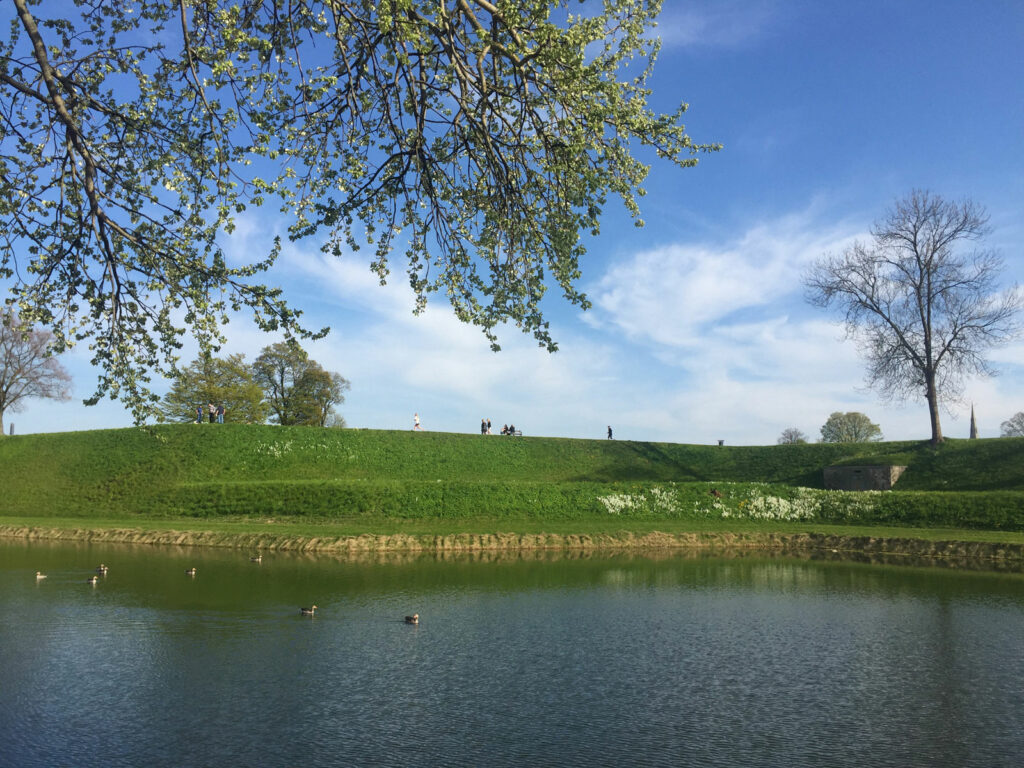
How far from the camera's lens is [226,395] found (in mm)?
76062

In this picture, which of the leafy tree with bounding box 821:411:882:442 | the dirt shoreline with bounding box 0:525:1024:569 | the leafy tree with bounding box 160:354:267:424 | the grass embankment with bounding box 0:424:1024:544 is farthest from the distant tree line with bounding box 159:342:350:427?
the leafy tree with bounding box 821:411:882:442

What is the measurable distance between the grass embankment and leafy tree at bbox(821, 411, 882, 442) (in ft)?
229

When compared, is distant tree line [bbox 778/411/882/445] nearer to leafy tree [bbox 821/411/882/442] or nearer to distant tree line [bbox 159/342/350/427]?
leafy tree [bbox 821/411/882/442]

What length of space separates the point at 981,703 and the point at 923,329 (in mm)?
48781

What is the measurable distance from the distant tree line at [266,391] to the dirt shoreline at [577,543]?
40.5 metres

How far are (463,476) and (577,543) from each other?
20046 mm

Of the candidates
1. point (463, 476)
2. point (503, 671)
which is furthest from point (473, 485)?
point (503, 671)

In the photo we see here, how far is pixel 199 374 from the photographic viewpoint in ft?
249

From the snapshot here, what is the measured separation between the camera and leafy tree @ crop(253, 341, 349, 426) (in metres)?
85.1

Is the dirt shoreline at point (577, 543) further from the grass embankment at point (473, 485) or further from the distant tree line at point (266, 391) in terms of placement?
the distant tree line at point (266, 391)

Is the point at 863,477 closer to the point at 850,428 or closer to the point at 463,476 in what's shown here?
the point at 463,476

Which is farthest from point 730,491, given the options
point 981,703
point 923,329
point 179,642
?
point 179,642

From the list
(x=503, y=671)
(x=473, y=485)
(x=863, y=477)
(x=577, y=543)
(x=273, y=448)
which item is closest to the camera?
(x=503, y=671)

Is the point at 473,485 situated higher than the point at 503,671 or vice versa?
the point at 473,485
